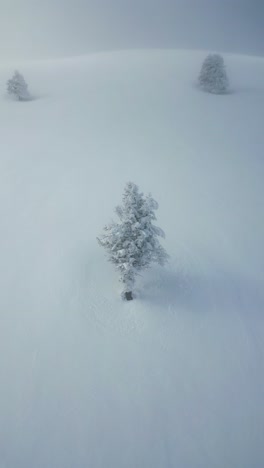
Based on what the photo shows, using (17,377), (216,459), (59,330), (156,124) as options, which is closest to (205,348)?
(216,459)

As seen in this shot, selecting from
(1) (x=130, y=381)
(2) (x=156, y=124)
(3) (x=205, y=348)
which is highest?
(2) (x=156, y=124)

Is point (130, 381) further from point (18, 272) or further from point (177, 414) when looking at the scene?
point (18, 272)

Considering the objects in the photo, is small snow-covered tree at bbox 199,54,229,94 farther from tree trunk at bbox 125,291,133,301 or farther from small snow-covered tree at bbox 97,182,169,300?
tree trunk at bbox 125,291,133,301

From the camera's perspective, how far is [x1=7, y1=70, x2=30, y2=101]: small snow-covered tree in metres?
42.6

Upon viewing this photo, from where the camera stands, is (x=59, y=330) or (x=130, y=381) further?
(x=59, y=330)

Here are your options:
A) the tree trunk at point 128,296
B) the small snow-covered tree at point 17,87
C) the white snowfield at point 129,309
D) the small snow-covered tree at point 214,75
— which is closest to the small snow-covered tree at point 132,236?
the tree trunk at point 128,296

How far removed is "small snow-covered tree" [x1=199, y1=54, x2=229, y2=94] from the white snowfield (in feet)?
51.3

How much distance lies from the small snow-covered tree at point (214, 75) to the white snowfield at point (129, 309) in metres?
15.6

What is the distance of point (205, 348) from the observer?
15.7 metres

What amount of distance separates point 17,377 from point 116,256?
8.11 meters

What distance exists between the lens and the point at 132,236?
16.3 m

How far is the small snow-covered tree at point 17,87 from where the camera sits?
4262cm

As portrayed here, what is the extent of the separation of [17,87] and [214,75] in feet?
106

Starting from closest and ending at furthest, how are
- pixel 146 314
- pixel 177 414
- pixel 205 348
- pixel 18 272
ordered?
pixel 177 414
pixel 205 348
pixel 146 314
pixel 18 272
